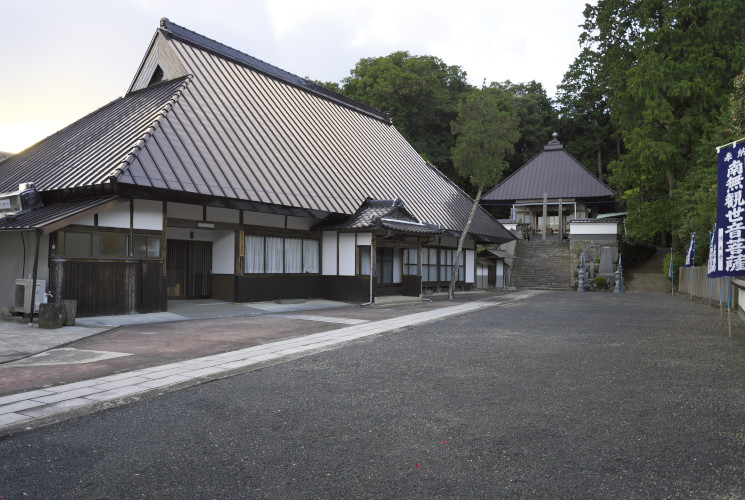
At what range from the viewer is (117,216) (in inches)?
484

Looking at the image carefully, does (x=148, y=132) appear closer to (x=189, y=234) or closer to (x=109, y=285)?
(x=189, y=234)

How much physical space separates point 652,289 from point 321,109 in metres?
19.1

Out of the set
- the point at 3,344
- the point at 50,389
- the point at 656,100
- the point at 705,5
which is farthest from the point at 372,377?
the point at 705,5

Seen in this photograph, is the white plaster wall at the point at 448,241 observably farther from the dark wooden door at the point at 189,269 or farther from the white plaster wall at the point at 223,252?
the dark wooden door at the point at 189,269

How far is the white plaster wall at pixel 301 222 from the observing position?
17.4 meters

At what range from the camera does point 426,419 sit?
4.56 meters

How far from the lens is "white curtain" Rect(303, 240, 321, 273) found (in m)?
18.1

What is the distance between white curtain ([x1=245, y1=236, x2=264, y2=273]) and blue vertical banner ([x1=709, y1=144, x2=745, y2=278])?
12.3m

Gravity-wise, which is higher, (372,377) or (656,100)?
(656,100)

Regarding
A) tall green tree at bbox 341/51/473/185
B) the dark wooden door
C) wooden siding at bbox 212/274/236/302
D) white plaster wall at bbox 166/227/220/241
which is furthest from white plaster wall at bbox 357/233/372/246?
tall green tree at bbox 341/51/473/185

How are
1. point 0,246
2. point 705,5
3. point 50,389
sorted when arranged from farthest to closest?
point 705,5 → point 0,246 → point 50,389

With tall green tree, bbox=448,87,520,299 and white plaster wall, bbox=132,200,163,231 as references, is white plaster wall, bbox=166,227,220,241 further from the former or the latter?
tall green tree, bbox=448,87,520,299

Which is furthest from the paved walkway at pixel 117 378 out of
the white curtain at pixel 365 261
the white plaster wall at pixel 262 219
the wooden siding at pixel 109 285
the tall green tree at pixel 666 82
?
the tall green tree at pixel 666 82

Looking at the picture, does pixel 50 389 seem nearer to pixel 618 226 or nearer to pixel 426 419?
pixel 426 419
